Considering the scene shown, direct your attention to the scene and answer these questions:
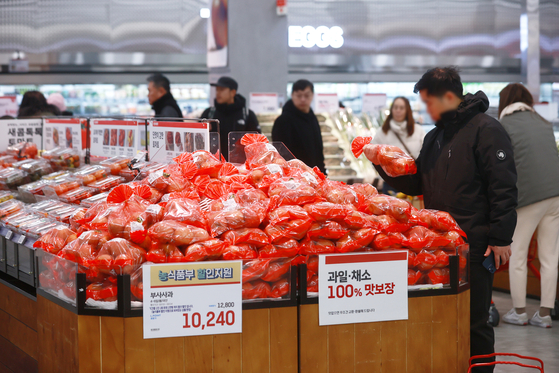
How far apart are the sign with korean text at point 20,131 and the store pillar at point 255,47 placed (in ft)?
9.25

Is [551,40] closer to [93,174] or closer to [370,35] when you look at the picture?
[370,35]

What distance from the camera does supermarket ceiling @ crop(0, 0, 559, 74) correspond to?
9.45 meters

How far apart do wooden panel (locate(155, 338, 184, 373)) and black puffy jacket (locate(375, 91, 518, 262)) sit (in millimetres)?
1467

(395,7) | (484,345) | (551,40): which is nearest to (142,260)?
(484,345)

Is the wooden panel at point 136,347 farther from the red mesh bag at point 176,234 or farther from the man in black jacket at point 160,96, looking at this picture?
the man in black jacket at point 160,96

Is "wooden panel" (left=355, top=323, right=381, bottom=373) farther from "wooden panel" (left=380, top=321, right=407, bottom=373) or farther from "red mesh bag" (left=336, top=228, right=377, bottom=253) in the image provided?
"red mesh bag" (left=336, top=228, right=377, bottom=253)

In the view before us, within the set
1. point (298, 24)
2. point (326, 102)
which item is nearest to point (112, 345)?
point (326, 102)

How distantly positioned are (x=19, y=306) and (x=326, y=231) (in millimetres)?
1565

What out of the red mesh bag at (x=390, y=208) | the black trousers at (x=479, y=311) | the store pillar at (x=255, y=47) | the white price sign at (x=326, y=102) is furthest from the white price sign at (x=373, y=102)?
the red mesh bag at (x=390, y=208)

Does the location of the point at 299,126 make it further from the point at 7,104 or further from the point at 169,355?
the point at 7,104

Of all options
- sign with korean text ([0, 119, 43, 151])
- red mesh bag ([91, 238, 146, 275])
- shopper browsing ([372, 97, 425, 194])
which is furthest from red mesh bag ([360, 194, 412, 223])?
sign with korean text ([0, 119, 43, 151])

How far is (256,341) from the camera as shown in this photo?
2127 mm

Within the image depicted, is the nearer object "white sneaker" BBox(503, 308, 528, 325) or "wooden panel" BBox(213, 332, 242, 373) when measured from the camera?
"wooden panel" BBox(213, 332, 242, 373)

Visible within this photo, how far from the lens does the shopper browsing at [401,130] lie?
19.6ft
